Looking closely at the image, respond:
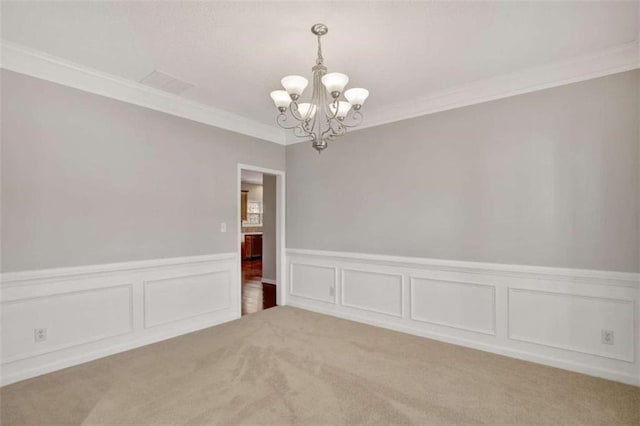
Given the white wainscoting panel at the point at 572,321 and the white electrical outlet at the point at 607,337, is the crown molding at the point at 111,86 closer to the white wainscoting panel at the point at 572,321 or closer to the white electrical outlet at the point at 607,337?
the white wainscoting panel at the point at 572,321

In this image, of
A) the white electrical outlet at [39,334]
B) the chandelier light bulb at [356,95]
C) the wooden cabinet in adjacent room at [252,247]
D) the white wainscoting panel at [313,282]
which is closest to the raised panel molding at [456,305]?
the white wainscoting panel at [313,282]

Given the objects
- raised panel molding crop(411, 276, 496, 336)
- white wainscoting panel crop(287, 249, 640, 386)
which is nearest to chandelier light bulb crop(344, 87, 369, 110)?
white wainscoting panel crop(287, 249, 640, 386)

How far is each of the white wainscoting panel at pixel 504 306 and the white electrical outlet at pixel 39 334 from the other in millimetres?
2964

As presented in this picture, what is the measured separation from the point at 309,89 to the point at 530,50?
75.5 inches

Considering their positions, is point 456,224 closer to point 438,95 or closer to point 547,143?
point 547,143

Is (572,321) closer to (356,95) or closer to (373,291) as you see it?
(373,291)

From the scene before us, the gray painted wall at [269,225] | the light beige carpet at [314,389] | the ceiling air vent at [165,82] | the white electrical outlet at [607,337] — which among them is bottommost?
the light beige carpet at [314,389]

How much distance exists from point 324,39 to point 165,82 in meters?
1.71

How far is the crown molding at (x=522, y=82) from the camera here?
103 inches

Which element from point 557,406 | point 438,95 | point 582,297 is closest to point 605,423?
point 557,406

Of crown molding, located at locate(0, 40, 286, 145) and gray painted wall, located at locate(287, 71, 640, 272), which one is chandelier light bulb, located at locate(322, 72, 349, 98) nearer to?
gray painted wall, located at locate(287, 71, 640, 272)

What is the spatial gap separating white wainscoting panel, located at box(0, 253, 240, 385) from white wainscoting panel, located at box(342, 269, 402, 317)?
5.21 feet

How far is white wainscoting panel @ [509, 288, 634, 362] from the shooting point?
2.63 m

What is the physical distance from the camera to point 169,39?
8.00ft
